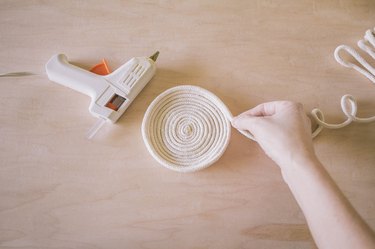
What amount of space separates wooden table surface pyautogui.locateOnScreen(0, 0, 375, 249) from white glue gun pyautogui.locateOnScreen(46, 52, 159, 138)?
25 mm

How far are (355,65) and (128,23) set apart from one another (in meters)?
0.51

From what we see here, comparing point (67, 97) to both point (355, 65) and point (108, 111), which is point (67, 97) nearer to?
point (108, 111)

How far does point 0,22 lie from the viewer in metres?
0.69

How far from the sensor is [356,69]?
2.13 feet

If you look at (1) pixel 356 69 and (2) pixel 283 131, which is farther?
(1) pixel 356 69

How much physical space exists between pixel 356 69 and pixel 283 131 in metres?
0.28

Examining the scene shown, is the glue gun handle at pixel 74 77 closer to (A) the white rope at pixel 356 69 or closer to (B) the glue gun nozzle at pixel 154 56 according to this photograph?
(B) the glue gun nozzle at pixel 154 56

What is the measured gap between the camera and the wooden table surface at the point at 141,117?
21.8 inches

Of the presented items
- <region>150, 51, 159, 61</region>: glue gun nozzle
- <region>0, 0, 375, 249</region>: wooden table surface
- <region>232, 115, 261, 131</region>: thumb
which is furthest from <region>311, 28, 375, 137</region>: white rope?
<region>150, 51, 159, 61</region>: glue gun nozzle

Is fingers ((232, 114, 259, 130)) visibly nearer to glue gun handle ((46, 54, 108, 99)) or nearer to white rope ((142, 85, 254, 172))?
white rope ((142, 85, 254, 172))

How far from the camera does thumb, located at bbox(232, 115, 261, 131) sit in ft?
1.76

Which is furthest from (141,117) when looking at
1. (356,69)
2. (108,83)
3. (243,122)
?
(356,69)

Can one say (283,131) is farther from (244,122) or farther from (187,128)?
(187,128)

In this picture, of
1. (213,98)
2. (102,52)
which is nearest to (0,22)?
(102,52)
